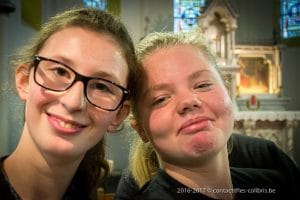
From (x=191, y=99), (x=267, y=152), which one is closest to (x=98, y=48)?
(x=191, y=99)

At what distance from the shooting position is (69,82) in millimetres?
390

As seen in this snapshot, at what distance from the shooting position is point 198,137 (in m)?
0.39

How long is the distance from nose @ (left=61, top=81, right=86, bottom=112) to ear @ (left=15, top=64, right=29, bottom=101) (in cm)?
8

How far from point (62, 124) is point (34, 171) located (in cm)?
11

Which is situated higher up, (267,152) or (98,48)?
(98,48)

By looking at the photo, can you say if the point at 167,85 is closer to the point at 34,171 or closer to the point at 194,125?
the point at 194,125

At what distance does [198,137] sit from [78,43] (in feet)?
0.66

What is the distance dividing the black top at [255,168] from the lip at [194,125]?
8 cm

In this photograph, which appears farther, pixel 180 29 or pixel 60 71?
pixel 180 29

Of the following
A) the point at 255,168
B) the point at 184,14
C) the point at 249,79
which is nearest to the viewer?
the point at 255,168

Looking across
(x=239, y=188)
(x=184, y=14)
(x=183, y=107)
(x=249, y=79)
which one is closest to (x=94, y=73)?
(x=183, y=107)

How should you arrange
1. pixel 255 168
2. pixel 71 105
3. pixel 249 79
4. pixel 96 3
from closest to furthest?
pixel 71 105, pixel 255 168, pixel 96 3, pixel 249 79

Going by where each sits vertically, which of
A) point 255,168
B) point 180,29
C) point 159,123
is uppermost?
point 180,29

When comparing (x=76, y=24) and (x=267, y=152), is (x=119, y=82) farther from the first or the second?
(x=267, y=152)
